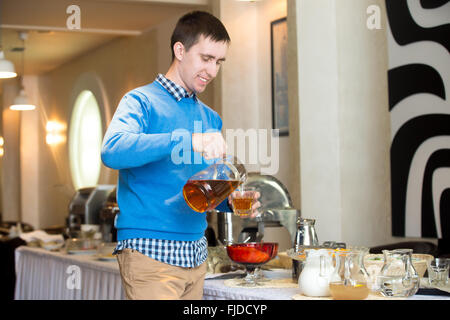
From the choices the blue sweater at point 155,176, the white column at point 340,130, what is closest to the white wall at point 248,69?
the white column at point 340,130

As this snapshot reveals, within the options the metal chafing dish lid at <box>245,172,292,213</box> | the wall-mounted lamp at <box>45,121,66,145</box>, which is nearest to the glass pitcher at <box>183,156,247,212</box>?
the metal chafing dish lid at <box>245,172,292,213</box>

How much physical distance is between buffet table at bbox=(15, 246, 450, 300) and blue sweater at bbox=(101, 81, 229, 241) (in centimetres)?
47

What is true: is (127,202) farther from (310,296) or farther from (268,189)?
(268,189)

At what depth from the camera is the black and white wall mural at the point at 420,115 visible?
3.55 m

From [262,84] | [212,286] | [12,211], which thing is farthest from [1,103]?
[212,286]

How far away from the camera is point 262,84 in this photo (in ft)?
17.0

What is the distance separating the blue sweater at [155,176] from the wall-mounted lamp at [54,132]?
26.9 ft

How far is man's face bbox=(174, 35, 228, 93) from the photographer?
1722mm

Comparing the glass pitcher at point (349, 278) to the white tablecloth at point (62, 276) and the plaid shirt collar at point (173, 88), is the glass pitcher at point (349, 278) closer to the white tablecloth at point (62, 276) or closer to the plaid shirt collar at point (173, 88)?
the plaid shirt collar at point (173, 88)

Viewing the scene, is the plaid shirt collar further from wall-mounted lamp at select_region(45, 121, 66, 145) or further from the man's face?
wall-mounted lamp at select_region(45, 121, 66, 145)

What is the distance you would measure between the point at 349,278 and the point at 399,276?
7.2 inches

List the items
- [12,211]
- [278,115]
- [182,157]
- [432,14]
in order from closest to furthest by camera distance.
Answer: [182,157], [432,14], [278,115], [12,211]
